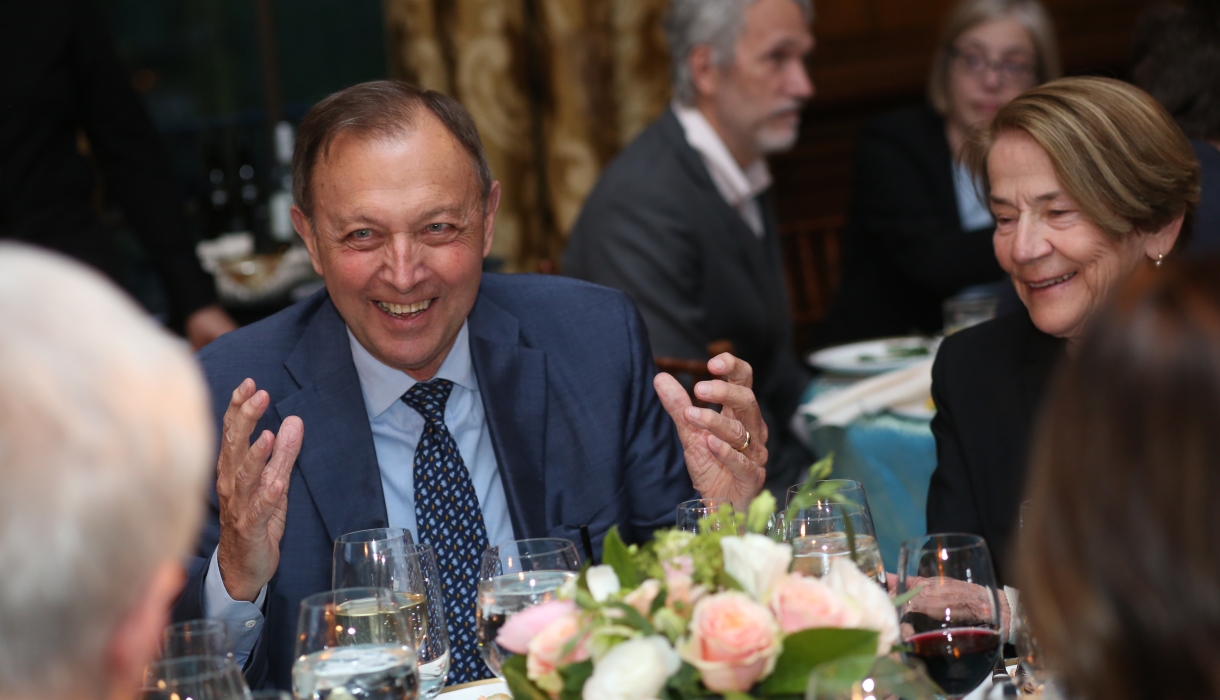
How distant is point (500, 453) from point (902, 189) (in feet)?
7.77

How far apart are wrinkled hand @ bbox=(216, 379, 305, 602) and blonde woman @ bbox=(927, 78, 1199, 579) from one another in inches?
42.7

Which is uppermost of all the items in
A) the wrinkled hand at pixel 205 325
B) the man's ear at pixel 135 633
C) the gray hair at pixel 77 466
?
the wrinkled hand at pixel 205 325

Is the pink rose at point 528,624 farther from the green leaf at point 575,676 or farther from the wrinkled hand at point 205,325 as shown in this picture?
the wrinkled hand at point 205,325

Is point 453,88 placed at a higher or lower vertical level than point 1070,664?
higher

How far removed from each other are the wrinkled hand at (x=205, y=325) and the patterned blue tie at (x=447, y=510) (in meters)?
1.39

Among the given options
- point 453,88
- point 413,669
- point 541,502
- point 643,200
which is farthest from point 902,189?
point 413,669

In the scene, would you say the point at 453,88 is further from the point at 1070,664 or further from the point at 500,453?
the point at 1070,664

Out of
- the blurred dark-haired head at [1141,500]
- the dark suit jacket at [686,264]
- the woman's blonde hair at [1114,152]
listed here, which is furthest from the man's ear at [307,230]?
the blurred dark-haired head at [1141,500]

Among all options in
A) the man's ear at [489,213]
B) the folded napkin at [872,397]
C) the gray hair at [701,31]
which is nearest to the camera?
the man's ear at [489,213]

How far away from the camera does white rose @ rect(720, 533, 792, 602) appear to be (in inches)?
38.6

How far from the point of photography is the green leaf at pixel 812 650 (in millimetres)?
958

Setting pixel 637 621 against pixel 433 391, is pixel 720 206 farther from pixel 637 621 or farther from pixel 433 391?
pixel 637 621

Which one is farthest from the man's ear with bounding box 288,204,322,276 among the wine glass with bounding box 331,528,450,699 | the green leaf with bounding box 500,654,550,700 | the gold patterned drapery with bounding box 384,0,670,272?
the gold patterned drapery with bounding box 384,0,670,272

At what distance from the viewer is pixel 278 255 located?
3756 millimetres
